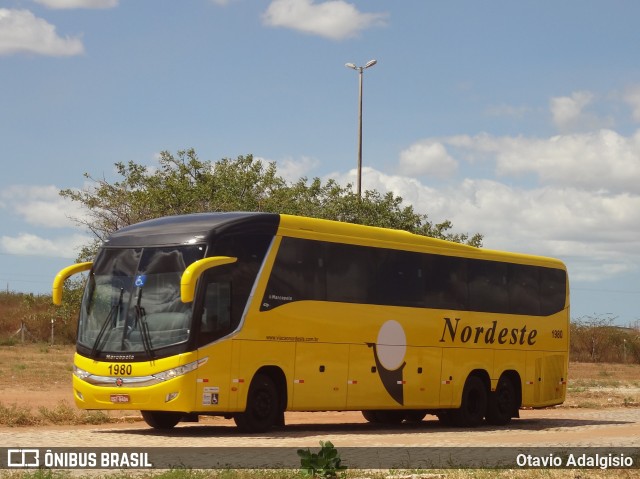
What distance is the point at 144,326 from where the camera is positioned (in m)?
21.3

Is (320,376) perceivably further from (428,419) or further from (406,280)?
(428,419)

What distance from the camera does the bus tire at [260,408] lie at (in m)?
22.1

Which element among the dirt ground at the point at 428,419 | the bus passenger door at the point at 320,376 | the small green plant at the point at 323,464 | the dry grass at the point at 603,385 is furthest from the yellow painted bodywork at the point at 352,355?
the dry grass at the point at 603,385

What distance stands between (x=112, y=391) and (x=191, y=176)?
27.8 metres

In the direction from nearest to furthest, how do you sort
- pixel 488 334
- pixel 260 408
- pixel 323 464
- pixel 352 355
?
pixel 323 464
pixel 260 408
pixel 352 355
pixel 488 334

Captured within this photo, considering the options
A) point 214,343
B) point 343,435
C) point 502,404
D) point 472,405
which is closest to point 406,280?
point 472,405

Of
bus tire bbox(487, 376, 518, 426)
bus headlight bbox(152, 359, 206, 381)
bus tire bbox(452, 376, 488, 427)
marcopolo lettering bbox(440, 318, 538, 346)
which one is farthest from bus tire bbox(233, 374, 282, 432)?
bus tire bbox(487, 376, 518, 426)

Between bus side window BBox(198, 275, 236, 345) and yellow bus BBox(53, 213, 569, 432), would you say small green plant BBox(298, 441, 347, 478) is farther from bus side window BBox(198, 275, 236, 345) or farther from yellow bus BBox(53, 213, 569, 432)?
bus side window BBox(198, 275, 236, 345)

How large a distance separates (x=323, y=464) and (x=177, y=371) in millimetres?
7045

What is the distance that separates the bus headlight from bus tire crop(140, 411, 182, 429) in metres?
2.24

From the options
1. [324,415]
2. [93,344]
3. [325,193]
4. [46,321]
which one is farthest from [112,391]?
[46,321]

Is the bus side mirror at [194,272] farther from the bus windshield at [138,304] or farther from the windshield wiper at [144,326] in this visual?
the windshield wiper at [144,326]

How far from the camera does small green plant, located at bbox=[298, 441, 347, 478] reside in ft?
46.3

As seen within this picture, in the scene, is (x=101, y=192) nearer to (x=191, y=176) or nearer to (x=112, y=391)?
(x=191, y=176)
